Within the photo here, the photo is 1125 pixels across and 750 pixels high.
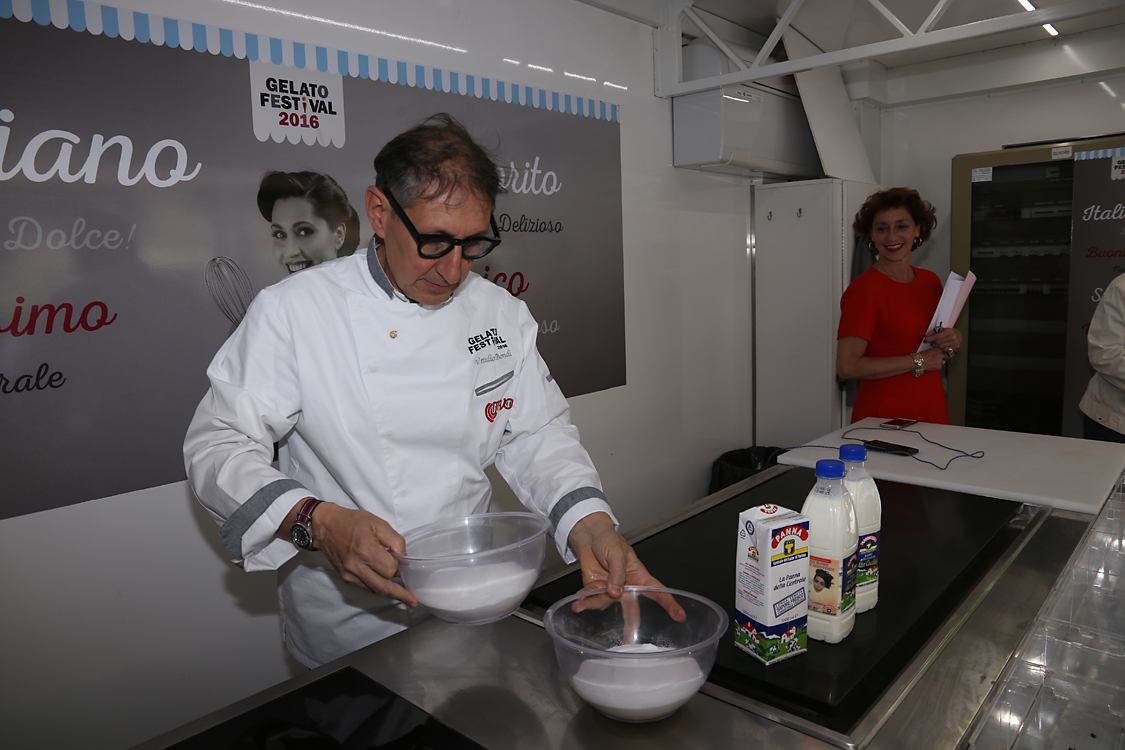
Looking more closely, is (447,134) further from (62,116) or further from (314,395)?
(62,116)

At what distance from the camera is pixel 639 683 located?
2.74 feet

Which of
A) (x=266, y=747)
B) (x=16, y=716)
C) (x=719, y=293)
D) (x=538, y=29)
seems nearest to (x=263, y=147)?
(x=538, y=29)

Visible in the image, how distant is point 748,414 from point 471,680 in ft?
11.7

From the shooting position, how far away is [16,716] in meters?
1.73

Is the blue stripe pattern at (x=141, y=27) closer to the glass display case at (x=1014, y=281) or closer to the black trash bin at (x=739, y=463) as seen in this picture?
the black trash bin at (x=739, y=463)

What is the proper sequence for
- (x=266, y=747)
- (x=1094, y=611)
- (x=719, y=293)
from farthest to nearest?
(x=719, y=293), (x=1094, y=611), (x=266, y=747)

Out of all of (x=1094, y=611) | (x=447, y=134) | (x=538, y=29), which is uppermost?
(x=538, y=29)

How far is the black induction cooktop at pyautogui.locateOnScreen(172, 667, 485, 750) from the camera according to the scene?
86 cm

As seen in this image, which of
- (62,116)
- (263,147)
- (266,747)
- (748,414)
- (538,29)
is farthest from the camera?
(748,414)

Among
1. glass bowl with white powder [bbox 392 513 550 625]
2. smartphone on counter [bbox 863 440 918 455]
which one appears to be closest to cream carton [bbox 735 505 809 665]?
glass bowl with white powder [bbox 392 513 550 625]

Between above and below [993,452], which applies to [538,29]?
above

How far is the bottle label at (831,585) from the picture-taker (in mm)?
1004

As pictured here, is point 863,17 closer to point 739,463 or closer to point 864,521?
point 739,463

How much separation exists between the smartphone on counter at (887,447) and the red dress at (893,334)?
0.78 m
